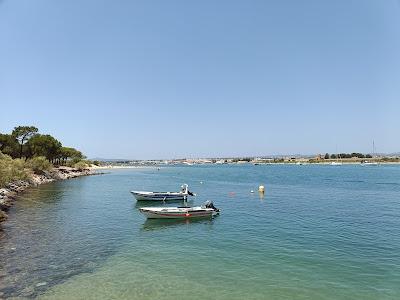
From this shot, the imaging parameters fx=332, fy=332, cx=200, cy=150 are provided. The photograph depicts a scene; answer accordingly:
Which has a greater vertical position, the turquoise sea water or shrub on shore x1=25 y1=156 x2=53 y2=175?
shrub on shore x1=25 y1=156 x2=53 y2=175

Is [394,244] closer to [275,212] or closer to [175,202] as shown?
[275,212]

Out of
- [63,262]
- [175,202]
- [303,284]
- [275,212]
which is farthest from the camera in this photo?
[175,202]

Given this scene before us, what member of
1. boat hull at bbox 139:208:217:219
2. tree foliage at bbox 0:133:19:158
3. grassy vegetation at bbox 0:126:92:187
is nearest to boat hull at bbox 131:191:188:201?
boat hull at bbox 139:208:217:219

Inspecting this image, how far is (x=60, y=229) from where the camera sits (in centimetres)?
3341

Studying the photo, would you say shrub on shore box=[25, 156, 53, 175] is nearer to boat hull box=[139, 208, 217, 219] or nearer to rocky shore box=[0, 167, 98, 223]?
rocky shore box=[0, 167, 98, 223]

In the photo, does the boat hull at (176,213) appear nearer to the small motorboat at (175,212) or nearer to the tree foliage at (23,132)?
the small motorboat at (175,212)

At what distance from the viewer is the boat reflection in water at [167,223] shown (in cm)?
3606

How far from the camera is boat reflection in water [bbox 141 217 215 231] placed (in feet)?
118

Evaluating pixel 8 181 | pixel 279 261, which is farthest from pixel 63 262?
pixel 8 181

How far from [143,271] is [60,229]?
1590cm

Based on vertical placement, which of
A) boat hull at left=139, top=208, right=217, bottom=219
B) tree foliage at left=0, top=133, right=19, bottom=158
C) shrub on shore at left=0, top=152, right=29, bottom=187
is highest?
tree foliage at left=0, top=133, right=19, bottom=158

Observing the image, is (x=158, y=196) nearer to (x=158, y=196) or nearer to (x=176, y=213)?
(x=158, y=196)

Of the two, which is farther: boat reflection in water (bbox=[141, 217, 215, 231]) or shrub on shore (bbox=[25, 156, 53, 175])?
shrub on shore (bbox=[25, 156, 53, 175])

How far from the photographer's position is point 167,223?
3825cm
